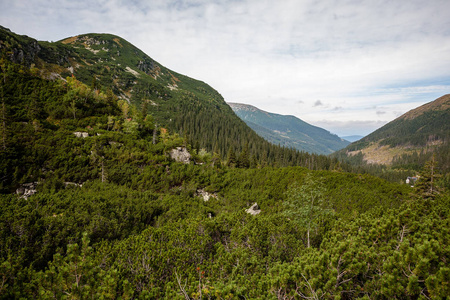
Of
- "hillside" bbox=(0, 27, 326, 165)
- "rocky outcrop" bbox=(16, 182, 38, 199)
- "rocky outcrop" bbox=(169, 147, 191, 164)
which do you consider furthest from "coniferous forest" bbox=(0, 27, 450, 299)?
"hillside" bbox=(0, 27, 326, 165)

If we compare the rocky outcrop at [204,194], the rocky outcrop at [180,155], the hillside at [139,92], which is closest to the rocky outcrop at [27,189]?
the rocky outcrop at [204,194]

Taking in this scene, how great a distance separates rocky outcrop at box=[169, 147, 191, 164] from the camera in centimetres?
3225

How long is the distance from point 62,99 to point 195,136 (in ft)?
200

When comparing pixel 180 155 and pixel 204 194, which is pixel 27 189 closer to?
pixel 204 194

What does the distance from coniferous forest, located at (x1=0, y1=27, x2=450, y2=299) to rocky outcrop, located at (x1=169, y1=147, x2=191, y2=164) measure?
55.6 inches

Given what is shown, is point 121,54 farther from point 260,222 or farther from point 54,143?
point 260,222

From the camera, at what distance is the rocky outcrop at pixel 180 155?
32250 mm

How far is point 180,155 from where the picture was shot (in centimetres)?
Result: 3325

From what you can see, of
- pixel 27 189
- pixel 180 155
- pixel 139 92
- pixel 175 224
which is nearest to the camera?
pixel 175 224

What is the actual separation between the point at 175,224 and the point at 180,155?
24.0m

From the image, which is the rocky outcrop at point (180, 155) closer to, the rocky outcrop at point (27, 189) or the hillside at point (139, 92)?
the rocky outcrop at point (27, 189)

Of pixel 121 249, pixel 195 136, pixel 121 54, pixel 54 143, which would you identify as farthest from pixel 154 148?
pixel 121 54

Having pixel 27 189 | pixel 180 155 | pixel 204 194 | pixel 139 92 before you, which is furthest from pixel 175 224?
pixel 139 92

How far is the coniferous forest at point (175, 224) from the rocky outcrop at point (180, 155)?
4.63 feet
